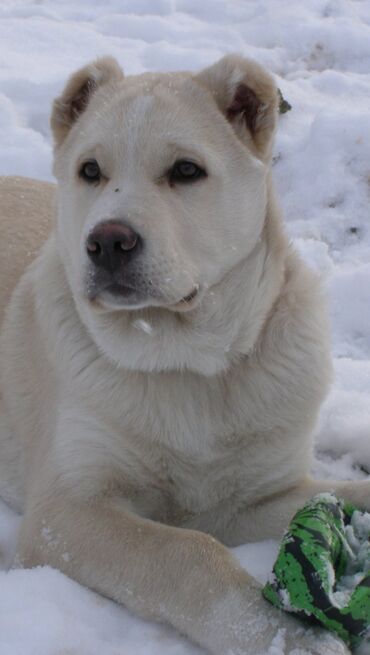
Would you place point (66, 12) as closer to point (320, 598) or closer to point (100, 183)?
point (100, 183)

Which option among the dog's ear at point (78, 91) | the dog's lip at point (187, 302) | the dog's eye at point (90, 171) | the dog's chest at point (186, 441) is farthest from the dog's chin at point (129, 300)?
the dog's ear at point (78, 91)

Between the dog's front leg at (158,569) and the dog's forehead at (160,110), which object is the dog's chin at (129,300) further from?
the dog's front leg at (158,569)

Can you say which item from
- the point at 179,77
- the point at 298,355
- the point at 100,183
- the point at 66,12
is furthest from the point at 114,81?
the point at 66,12

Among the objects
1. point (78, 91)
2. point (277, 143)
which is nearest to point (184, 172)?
point (78, 91)

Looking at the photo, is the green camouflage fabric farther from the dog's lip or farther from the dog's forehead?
the dog's forehead

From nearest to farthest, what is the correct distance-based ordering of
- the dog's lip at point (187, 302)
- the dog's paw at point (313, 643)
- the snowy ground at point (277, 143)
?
the dog's paw at point (313, 643) → the snowy ground at point (277, 143) → the dog's lip at point (187, 302)

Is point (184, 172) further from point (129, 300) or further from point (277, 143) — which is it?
point (277, 143)
